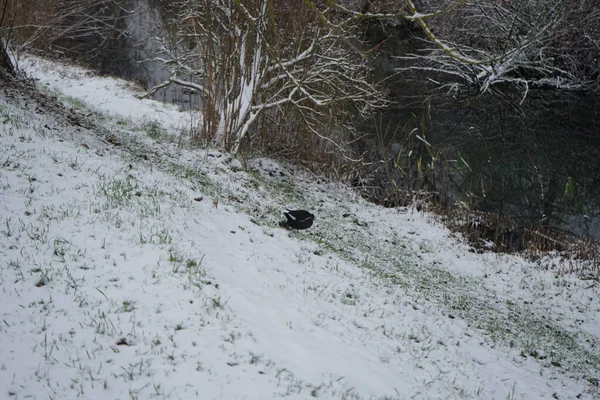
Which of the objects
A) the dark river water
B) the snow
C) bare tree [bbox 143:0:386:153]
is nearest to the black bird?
the snow

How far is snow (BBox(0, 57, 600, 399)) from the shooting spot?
3.70m

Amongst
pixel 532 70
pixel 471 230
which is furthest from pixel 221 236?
pixel 532 70

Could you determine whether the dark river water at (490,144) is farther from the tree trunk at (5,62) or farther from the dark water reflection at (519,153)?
the tree trunk at (5,62)

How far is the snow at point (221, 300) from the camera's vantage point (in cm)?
370

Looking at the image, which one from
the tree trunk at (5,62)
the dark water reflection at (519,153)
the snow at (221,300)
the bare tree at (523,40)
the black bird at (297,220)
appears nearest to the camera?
the snow at (221,300)

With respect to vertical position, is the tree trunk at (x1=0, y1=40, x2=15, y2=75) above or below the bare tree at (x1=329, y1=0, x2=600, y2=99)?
below

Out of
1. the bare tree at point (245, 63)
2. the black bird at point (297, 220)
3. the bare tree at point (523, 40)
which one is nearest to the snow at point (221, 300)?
the black bird at point (297, 220)

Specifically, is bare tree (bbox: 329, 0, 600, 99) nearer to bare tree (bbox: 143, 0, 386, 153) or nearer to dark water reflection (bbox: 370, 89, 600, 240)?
dark water reflection (bbox: 370, 89, 600, 240)

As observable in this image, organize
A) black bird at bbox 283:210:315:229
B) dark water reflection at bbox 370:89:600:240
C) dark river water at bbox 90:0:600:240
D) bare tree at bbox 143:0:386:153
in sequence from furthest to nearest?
dark river water at bbox 90:0:600:240 < dark water reflection at bbox 370:89:600:240 < bare tree at bbox 143:0:386:153 < black bird at bbox 283:210:315:229

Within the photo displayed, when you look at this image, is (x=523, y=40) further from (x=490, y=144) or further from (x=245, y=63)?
(x=245, y=63)

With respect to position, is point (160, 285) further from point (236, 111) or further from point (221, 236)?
point (236, 111)

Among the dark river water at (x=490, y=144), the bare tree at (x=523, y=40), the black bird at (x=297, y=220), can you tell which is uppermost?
the bare tree at (x=523, y=40)

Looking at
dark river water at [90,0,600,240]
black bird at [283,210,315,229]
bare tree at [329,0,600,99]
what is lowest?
black bird at [283,210,315,229]

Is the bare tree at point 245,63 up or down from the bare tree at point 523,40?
down
